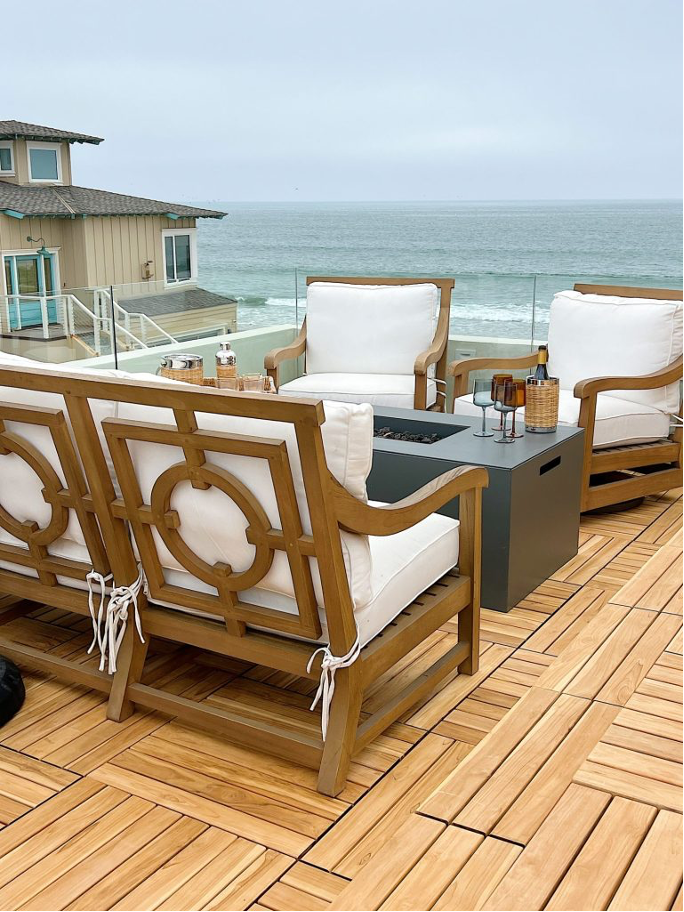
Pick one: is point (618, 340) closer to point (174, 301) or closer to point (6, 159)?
point (174, 301)

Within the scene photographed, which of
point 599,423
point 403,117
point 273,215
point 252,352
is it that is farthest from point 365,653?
point 403,117

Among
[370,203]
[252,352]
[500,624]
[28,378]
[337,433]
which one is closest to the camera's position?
[337,433]

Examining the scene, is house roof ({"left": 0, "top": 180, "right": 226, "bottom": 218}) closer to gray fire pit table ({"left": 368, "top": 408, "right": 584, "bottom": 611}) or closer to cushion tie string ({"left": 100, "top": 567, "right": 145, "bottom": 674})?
gray fire pit table ({"left": 368, "top": 408, "right": 584, "bottom": 611})

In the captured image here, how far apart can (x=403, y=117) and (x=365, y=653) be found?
20.2 m

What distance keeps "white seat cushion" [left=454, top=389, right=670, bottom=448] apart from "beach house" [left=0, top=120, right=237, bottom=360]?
5.26 ft

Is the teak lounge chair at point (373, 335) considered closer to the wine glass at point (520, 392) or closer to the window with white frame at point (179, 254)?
the wine glass at point (520, 392)

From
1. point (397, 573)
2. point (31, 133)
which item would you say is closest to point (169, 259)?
point (31, 133)

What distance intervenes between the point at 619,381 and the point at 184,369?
5.59 ft

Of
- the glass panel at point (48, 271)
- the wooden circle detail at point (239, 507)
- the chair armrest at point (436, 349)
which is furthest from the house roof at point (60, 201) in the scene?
the wooden circle detail at point (239, 507)

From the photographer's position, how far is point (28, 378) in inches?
78.4

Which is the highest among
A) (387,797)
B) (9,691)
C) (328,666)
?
(328,666)

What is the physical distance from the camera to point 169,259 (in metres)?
6.23

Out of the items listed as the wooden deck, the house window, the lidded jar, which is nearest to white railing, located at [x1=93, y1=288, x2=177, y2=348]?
the lidded jar

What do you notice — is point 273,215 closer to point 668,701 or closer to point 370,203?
point 370,203
